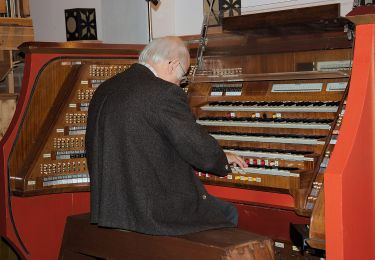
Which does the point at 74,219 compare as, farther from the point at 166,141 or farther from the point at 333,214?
the point at 333,214

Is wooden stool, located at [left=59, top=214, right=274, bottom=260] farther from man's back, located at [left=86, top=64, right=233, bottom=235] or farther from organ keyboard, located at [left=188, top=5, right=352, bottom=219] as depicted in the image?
organ keyboard, located at [left=188, top=5, right=352, bottom=219]

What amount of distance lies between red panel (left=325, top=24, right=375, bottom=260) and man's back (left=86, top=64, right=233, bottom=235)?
2.25 feet

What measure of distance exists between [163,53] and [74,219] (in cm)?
106

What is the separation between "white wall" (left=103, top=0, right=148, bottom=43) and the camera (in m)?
6.48

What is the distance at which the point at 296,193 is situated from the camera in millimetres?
3014

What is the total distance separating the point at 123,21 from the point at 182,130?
3.91 metres

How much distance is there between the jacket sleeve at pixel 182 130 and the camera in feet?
9.27

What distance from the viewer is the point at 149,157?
2.87m

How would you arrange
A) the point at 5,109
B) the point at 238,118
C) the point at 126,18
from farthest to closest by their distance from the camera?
1. the point at 126,18
2. the point at 5,109
3. the point at 238,118

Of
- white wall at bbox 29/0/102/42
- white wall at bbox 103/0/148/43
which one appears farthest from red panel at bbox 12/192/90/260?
white wall at bbox 29/0/102/42

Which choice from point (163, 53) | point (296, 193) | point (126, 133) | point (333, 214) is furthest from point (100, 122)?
point (333, 214)

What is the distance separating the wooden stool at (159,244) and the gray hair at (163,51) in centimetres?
83

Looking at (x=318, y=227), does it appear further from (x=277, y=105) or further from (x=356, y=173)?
(x=277, y=105)

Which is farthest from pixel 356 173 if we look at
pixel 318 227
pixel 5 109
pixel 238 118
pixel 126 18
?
pixel 126 18
